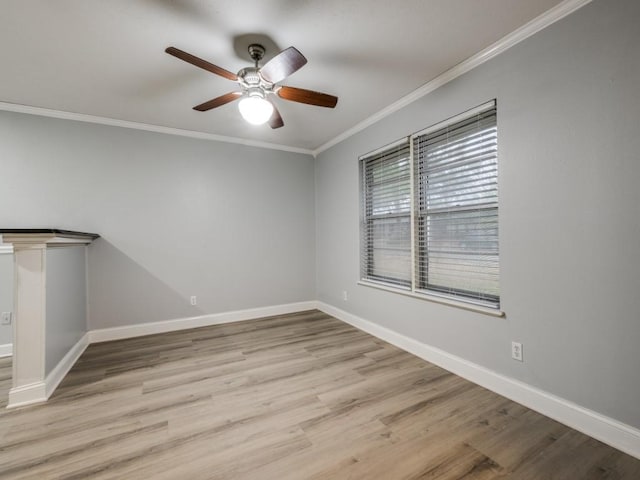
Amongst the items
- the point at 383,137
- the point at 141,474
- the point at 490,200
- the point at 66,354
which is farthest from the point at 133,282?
the point at 490,200

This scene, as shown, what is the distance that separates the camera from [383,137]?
3.10m

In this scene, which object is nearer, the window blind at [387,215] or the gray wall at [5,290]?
the gray wall at [5,290]

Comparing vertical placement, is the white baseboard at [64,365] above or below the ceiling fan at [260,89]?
below

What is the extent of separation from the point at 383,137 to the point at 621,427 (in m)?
2.76

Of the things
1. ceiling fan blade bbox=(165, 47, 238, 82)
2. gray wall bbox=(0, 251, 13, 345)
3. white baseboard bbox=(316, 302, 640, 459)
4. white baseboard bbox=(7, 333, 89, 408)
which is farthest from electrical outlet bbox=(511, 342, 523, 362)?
gray wall bbox=(0, 251, 13, 345)

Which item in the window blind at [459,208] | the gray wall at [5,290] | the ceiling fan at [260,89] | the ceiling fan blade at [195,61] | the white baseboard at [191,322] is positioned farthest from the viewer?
the white baseboard at [191,322]

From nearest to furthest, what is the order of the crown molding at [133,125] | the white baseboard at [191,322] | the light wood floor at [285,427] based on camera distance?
the light wood floor at [285,427] < the crown molding at [133,125] < the white baseboard at [191,322]

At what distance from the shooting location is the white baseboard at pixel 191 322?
10.4ft

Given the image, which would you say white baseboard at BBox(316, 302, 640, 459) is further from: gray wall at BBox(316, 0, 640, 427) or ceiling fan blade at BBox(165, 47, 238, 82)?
ceiling fan blade at BBox(165, 47, 238, 82)

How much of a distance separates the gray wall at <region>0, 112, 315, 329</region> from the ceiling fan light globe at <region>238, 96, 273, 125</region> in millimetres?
1838


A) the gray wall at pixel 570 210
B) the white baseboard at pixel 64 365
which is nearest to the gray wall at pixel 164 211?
the white baseboard at pixel 64 365

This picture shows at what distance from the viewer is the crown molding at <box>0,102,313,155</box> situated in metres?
2.86

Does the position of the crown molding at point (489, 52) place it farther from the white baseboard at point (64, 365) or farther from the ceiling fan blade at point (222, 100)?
the white baseboard at point (64, 365)

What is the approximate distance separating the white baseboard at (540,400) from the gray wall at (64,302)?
2863 millimetres
